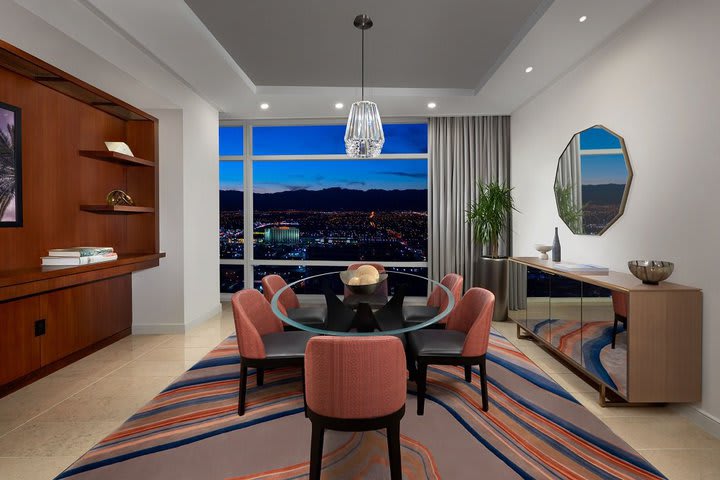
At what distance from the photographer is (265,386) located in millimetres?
2801

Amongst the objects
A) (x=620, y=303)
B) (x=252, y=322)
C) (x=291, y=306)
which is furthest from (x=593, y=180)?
(x=252, y=322)

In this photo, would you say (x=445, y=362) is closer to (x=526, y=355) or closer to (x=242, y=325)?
(x=242, y=325)

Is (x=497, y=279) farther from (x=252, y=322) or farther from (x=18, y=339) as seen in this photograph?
(x=18, y=339)

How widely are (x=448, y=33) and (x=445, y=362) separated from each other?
8.74 feet

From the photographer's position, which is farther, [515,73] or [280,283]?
[515,73]

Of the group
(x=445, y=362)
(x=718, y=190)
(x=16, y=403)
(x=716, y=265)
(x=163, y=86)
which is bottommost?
(x=16, y=403)

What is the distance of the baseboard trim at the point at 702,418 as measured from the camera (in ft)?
7.33

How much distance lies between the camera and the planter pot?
15.5ft

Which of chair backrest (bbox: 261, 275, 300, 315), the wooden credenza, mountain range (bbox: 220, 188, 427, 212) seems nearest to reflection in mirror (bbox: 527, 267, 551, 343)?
the wooden credenza

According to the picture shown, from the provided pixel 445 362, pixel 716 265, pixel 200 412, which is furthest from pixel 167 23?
pixel 716 265

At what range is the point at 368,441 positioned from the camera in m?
2.11

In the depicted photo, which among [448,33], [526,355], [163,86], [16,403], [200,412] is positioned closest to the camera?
[200,412]

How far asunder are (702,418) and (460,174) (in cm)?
378

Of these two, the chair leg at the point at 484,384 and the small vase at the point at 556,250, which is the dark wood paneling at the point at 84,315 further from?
the small vase at the point at 556,250
